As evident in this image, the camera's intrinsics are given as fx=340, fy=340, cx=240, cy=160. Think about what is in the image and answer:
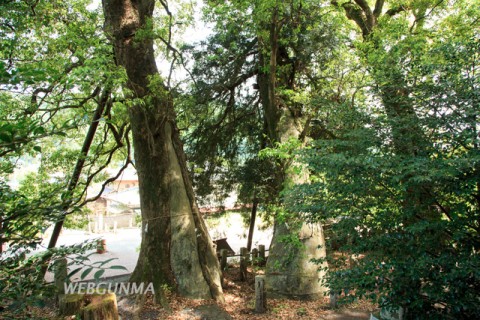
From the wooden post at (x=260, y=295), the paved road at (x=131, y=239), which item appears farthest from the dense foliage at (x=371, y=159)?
the paved road at (x=131, y=239)

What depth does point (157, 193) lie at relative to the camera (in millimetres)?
7297

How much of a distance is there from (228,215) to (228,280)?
2.89 meters

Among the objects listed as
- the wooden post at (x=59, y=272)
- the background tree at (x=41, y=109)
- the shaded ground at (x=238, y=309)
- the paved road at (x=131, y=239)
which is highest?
the background tree at (x=41, y=109)

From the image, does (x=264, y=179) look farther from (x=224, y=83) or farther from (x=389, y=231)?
(x=389, y=231)

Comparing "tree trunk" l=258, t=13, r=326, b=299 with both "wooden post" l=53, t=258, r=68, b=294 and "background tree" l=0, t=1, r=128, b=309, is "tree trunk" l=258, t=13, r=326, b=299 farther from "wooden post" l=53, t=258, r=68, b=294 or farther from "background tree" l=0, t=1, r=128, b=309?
"wooden post" l=53, t=258, r=68, b=294

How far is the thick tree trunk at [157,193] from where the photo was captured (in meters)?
7.02

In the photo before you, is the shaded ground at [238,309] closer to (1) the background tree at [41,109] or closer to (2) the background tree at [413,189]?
(1) the background tree at [41,109]

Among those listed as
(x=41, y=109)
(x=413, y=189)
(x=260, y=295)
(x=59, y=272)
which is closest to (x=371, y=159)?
(x=413, y=189)

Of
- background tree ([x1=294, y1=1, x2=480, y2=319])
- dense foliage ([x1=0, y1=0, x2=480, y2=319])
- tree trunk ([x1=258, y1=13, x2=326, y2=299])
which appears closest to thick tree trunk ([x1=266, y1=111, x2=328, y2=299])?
tree trunk ([x1=258, y1=13, x2=326, y2=299])

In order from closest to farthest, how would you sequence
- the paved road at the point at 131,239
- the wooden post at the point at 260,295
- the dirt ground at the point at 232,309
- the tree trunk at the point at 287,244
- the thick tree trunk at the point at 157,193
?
the dirt ground at the point at 232,309
the thick tree trunk at the point at 157,193
the wooden post at the point at 260,295
the tree trunk at the point at 287,244
the paved road at the point at 131,239

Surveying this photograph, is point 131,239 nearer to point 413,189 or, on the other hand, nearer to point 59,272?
point 413,189

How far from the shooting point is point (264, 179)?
10539 millimetres

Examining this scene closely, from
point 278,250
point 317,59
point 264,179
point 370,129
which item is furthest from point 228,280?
point 370,129

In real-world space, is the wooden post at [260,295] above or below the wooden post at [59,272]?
below
